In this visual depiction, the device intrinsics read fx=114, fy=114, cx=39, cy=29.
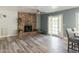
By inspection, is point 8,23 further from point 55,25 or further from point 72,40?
point 72,40

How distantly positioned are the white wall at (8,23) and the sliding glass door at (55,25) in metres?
0.87

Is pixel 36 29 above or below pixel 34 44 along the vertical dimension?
above

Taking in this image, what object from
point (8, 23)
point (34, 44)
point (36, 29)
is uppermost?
point (8, 23)

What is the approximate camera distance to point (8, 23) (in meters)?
2.82

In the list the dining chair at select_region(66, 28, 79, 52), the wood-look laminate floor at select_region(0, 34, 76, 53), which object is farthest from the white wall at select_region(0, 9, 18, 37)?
the dining chair at select_region(66, 28, 79, 52)

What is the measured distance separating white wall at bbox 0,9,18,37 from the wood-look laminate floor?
0.15 m

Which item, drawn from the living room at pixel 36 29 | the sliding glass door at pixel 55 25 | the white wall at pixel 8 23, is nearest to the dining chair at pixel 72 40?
the living room at pixel 36 29

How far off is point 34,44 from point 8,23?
0.82 m

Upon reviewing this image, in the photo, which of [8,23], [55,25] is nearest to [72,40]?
[55,25]

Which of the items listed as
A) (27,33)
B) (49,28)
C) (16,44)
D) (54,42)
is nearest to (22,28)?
(27,33)

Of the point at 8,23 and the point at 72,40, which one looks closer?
the point at 72,40

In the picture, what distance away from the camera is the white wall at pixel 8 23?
265 cm

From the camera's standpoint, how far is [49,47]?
8.89 ft

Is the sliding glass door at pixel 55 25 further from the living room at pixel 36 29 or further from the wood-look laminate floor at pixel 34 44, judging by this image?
the wood-look laminate floor at pixel 34 44
